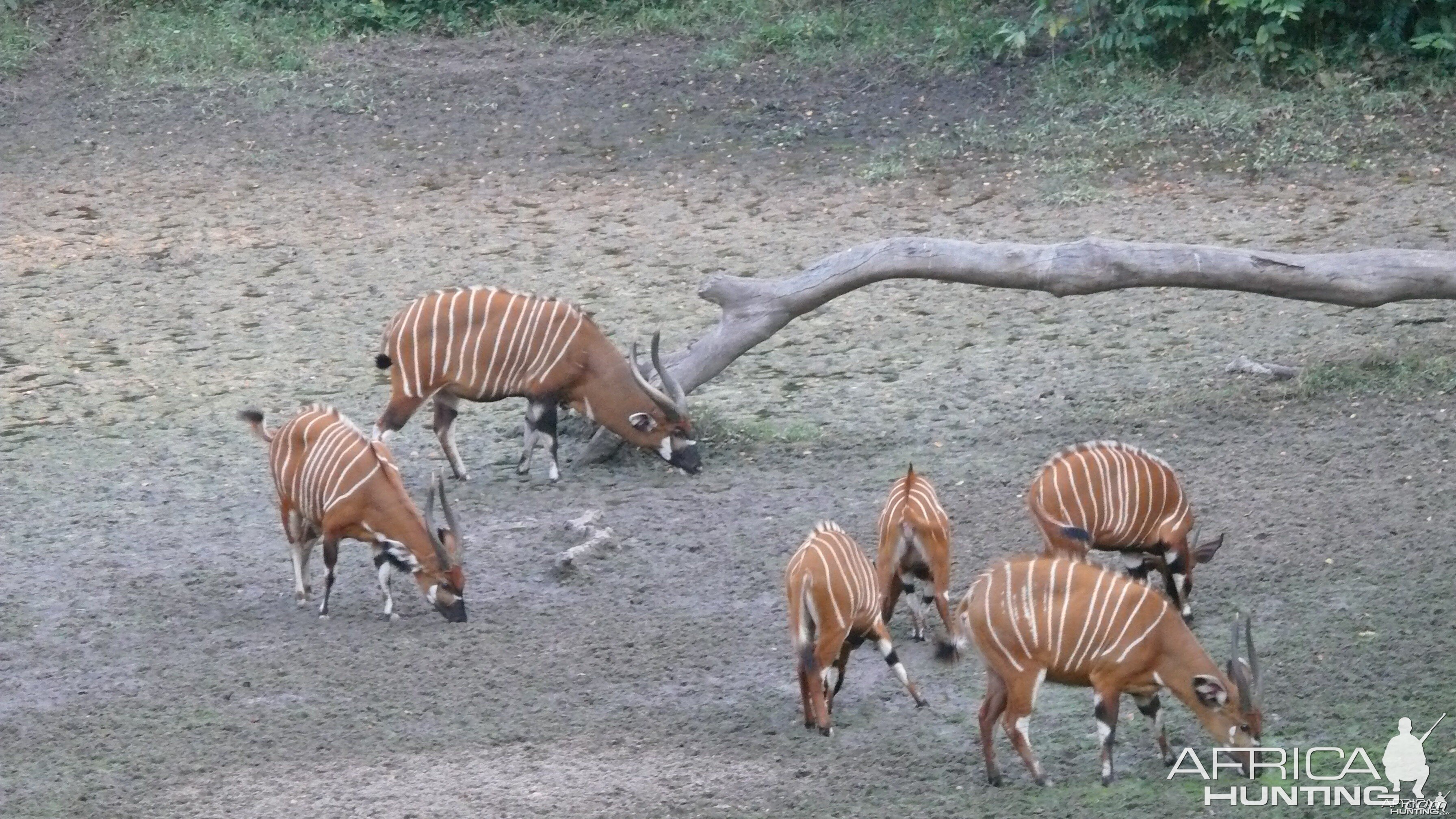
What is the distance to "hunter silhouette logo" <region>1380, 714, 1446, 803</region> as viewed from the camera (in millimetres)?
4949

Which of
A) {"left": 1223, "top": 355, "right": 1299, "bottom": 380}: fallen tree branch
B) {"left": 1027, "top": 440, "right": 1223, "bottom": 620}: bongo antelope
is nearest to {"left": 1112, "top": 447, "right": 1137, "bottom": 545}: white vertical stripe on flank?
{"left": 1027, "top": 440, "right": 1223, "bottom": 620}: bongo antelope

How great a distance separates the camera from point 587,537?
24.4 ft

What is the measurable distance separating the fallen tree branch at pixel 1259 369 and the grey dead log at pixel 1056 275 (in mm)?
378

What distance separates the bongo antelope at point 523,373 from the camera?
817cm

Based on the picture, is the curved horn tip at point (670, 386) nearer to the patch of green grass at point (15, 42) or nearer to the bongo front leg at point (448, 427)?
the bongo front leg at point (448, 427)

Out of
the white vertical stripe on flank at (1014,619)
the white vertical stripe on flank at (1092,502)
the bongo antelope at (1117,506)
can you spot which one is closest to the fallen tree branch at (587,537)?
the bongo antelope at (1117,506)

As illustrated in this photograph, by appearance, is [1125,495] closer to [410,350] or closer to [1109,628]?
[1109,628]

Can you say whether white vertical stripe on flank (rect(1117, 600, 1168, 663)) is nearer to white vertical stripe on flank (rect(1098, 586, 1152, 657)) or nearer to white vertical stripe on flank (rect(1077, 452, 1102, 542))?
white vertical stripe on flank (rect(1098, 586, 1152, 657))

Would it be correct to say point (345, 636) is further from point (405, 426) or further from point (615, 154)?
point (615, 154)

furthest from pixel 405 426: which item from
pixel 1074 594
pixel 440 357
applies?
pixel 1074 594

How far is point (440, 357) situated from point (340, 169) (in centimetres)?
483

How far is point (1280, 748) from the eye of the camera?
5238mm

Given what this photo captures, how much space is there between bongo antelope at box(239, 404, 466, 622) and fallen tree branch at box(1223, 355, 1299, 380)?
3.97 metres

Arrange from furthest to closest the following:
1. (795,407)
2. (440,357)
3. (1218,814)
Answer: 1. (795,407)
2. (440,357)
3. (1218,814)
